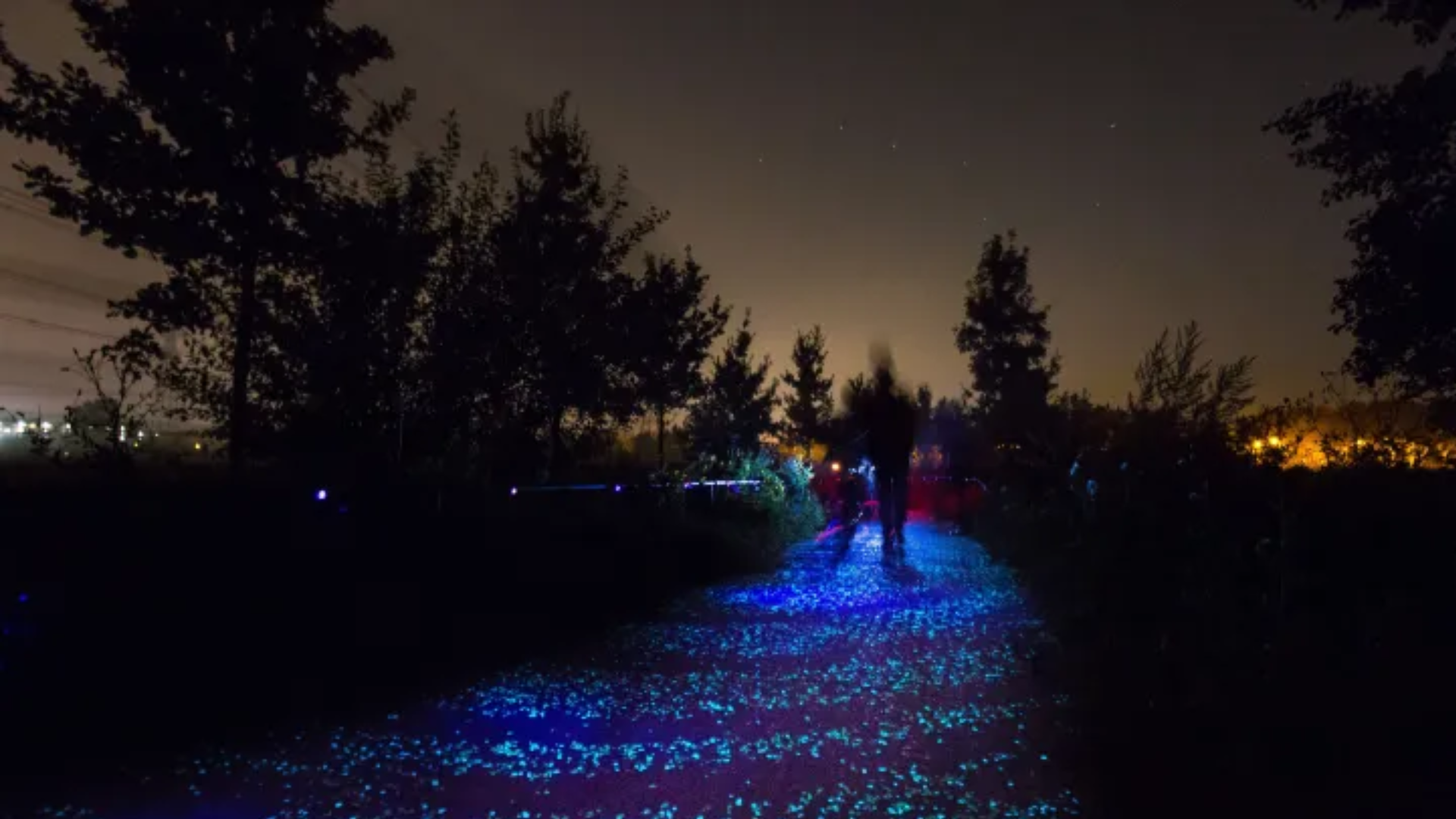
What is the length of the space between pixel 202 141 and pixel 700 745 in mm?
7827

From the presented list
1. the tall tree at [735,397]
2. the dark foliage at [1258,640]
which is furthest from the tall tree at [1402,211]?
the tall tree at [735,397]

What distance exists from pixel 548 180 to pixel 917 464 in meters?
40.6

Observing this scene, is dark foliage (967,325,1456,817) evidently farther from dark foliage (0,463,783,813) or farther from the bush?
dark foliage (0,463,783,813)

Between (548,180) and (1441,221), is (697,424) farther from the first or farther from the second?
(1441,221)

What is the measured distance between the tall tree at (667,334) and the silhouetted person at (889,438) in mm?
3301

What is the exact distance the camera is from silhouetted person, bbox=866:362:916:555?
12.3 metres

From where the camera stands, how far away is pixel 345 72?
388 inches

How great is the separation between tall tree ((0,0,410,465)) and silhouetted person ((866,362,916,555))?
7229 mm

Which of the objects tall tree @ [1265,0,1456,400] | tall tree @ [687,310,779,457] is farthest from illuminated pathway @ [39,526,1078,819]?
tall tree @ [687,310,779,457]

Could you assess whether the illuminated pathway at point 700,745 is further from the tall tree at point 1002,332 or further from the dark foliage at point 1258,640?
the tall tree at point 1002,332

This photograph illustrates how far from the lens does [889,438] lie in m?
12.5

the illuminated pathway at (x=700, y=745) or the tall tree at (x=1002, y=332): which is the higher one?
the tall tree at (x=1002, y=332)

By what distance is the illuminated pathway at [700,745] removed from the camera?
134 inches

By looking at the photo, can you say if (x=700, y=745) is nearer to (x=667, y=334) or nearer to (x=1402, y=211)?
(x=1402, y=211)
